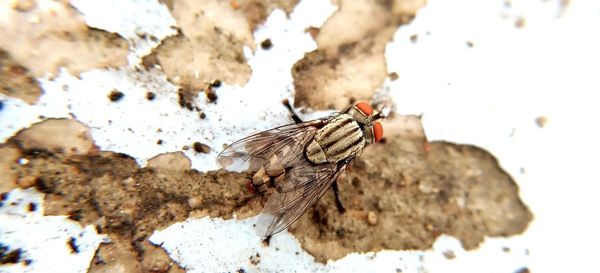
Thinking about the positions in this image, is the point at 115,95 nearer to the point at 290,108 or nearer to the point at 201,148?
the point at 201,148

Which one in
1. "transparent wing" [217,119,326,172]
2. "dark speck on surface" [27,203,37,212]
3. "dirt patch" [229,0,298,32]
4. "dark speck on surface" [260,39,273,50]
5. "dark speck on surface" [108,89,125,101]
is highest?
"dirt patch" [229,0,298,32]

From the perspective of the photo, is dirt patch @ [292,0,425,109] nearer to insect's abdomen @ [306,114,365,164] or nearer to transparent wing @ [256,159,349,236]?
insect's abdomen @ [306,114,365,164]

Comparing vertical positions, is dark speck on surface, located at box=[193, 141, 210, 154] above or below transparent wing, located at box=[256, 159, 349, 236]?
above

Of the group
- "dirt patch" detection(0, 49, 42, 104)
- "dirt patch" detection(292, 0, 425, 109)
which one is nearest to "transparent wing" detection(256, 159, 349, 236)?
"dirt patch" detection(292, 0, 425, 109)

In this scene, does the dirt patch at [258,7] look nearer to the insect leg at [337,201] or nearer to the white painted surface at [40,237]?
the insect leg at [337,201]

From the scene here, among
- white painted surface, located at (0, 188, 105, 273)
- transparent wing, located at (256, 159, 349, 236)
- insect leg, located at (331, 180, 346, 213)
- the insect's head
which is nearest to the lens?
white painted surface, located at (0, 188, 105, 273)

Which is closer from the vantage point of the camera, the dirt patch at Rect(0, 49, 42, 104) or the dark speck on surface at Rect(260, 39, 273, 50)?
the dirt patch at Rect(0, 49, 42, 104)

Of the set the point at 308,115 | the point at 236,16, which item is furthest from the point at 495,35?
the point at 236,16
